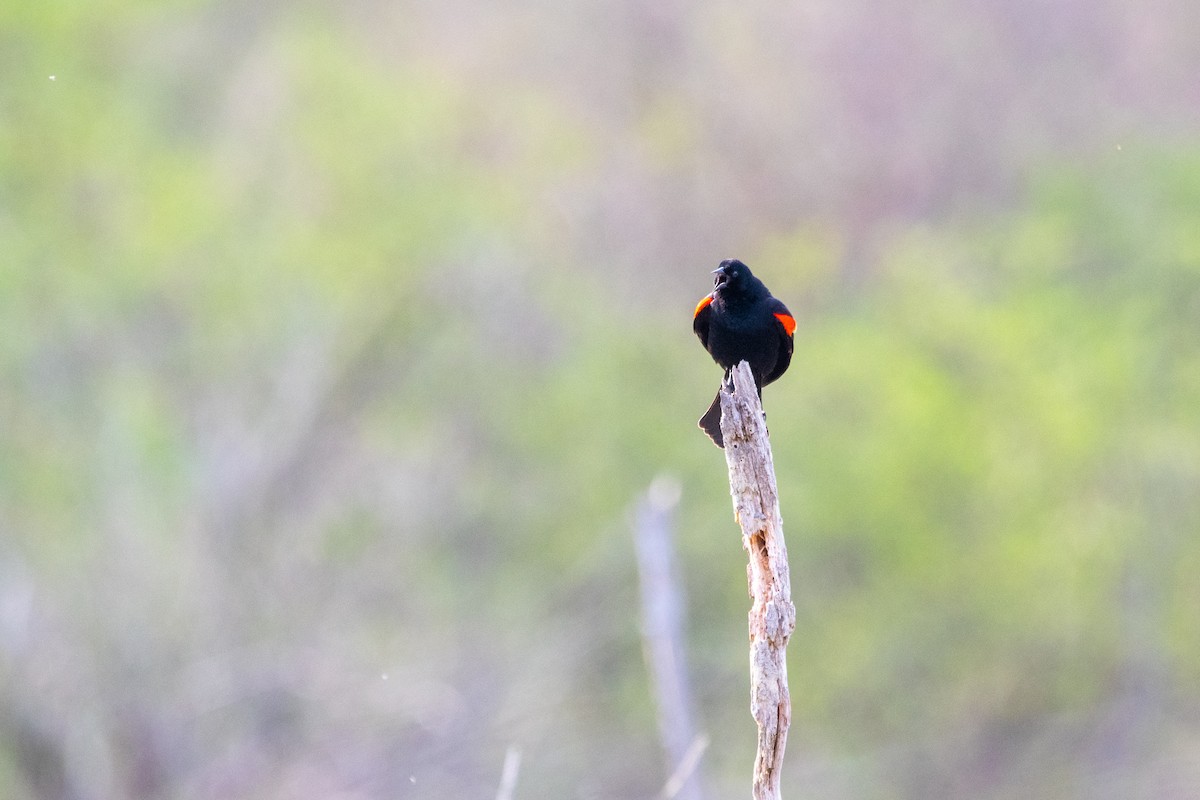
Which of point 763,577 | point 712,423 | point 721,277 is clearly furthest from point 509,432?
point 763,577

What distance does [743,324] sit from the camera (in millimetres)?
5195

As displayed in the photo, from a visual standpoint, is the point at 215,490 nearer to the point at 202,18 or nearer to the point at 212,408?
the point at 212,408

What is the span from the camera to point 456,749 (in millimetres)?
15039

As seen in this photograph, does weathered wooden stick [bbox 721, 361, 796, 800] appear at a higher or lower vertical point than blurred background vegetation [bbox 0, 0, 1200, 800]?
lower

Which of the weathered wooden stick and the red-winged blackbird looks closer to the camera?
the weathered wooden stick

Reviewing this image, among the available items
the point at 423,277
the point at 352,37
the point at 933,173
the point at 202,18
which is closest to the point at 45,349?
the point at 423,277

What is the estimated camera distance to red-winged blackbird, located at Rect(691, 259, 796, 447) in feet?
17.1

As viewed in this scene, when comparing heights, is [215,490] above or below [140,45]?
below

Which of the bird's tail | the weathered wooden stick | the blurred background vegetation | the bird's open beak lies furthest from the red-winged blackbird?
the blurred background vegetation

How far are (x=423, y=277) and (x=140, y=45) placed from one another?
14.8 ft

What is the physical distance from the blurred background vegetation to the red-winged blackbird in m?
8.51

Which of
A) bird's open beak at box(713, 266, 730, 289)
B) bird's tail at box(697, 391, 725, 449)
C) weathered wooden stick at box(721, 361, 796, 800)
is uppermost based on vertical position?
bird's open beak at box(713, 266, 730, 289)

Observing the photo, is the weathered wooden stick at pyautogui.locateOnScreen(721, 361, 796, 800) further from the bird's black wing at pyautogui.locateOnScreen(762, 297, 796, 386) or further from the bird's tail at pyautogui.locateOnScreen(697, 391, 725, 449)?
the bird's black wing at pyautogui.locateOnScreen(762, 297, 796, 386)

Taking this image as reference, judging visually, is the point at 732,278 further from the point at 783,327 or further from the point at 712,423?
the point at 712,423
